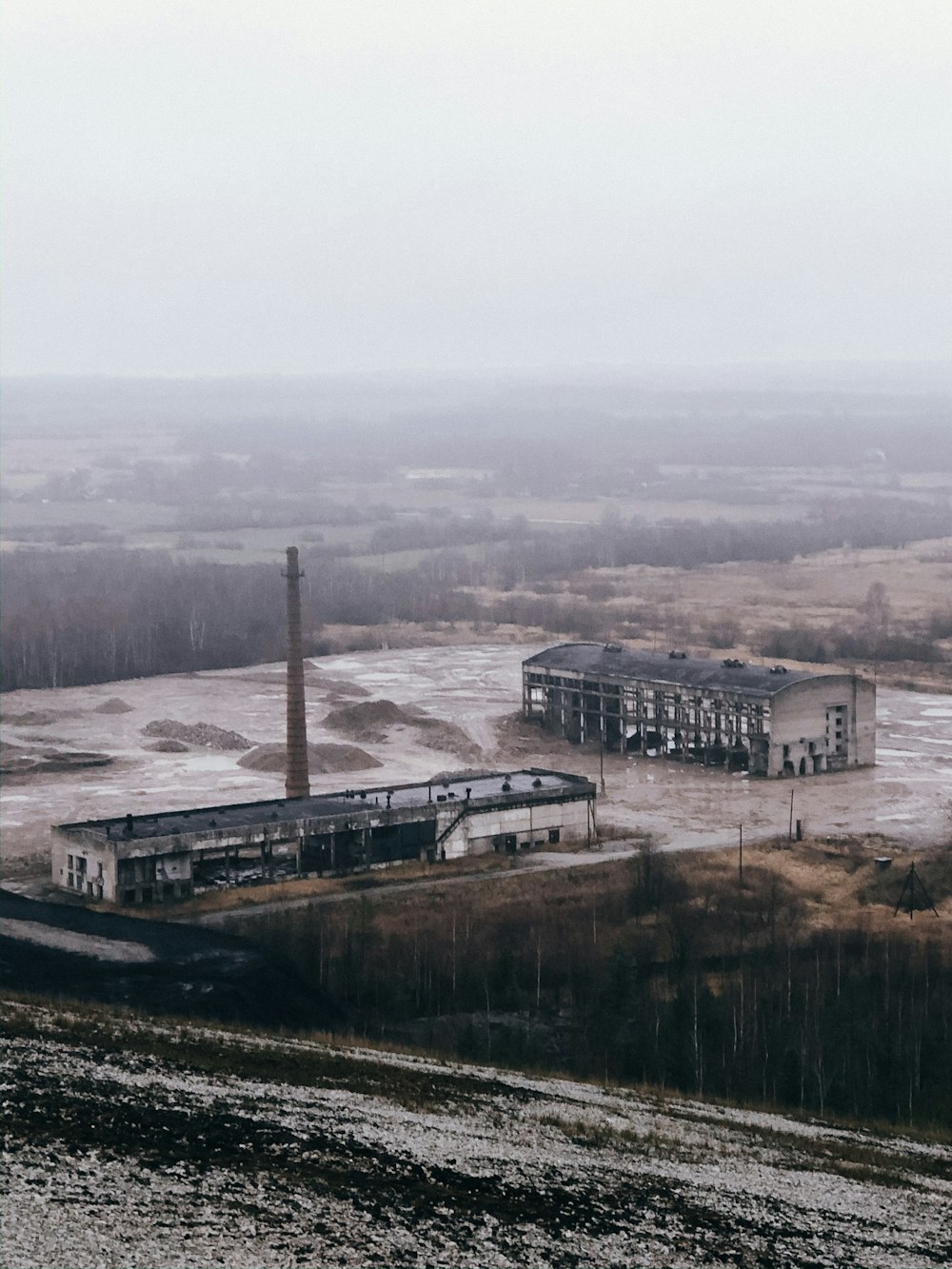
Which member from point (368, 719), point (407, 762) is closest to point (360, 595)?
point (368, 719)

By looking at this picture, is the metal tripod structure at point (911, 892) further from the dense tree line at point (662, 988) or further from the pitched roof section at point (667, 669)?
the pitched roof section at point (667, 669)

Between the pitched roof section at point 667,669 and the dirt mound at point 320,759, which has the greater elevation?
the pitched roof section at point 667,669

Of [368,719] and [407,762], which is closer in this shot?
[407,762]

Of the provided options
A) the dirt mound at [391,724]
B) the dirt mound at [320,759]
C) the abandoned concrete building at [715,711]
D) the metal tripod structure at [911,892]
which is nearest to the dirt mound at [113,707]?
the dirt mound at [391,724]

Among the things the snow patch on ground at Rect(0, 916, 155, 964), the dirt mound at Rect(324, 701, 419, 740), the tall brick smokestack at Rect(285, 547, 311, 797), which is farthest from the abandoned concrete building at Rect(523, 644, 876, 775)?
the snow patch on ground at Rect(0, 916, 155, 964)

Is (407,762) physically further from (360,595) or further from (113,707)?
(360,595)

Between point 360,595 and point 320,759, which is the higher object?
point 360,595

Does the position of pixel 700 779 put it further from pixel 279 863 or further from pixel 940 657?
pixel 940 657

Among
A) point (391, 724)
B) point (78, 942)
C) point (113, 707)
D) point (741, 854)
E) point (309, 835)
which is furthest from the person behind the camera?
point (113, 707)
